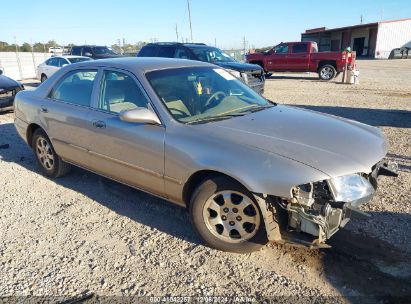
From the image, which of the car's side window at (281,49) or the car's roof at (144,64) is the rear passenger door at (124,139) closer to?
the car's roof at (144,64)

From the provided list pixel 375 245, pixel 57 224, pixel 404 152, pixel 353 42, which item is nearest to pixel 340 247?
pixel 375 245

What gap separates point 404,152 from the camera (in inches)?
229

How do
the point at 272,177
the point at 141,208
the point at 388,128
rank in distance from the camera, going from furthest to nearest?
1. the point at 388,128
2. the point at 141,208
3. the point at 272,177

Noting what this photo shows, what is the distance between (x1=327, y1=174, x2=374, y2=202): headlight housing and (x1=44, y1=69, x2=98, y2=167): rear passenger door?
8.96 feet

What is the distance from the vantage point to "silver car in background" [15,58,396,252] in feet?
9.13

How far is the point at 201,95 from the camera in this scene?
151 inches

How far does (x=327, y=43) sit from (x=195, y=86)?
50.1 metres

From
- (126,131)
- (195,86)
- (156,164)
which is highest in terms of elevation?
(195,86)

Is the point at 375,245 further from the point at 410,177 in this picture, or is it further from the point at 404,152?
the point at 404,152

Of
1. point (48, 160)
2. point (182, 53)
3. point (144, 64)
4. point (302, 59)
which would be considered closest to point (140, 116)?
point (144, 64)

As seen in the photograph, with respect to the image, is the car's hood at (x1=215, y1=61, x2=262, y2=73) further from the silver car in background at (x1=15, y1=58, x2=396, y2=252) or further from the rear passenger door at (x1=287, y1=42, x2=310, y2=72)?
the rear passenger door at (x1=287, y1=42, x2=310, y2=72)

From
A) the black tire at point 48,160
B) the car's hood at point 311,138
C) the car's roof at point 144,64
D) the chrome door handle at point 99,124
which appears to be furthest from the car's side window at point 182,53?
the car's hood at point 311,138

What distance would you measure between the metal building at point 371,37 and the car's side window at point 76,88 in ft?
139

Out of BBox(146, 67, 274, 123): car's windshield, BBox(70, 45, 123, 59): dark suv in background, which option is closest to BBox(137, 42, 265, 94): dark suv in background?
BBox(146, 67, 274, 123): car's windshield
